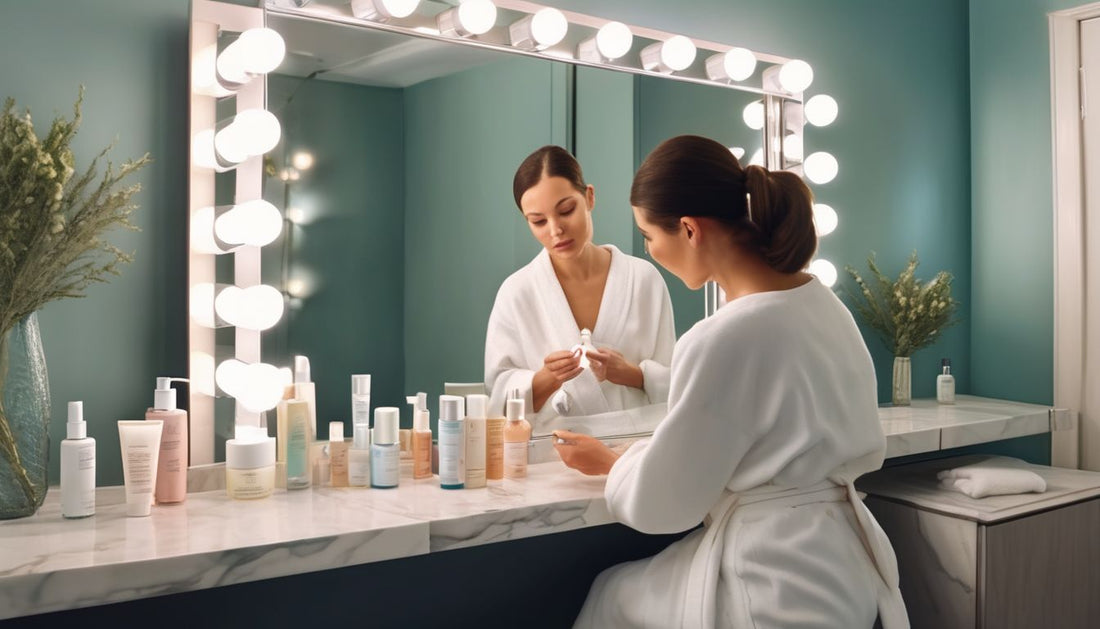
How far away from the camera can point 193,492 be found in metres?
1.50

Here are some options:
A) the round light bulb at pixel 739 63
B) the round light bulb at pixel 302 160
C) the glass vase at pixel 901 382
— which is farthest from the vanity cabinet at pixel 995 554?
the round light bulb at pixel 302 160

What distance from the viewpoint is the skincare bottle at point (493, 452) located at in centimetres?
164

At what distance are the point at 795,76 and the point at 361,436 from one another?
1373 millimetres

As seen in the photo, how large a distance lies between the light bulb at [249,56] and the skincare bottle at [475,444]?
0.65 meters

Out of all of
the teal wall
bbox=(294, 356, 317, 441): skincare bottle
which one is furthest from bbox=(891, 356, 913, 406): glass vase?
bbox=(294, 356, 317, 441): skincare bottle

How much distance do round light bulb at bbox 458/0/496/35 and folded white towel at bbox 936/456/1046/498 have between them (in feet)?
4.77

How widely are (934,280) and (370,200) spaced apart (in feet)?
5.48

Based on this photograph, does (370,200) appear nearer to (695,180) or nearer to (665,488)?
(695,180)

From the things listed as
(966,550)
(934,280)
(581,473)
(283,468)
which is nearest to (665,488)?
(581,473)

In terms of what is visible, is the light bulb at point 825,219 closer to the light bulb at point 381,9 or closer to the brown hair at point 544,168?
the brown hair at point 544,168

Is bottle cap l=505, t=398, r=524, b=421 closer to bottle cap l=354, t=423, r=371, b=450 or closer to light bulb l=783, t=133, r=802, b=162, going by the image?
bottle cap l=354, t=423, r=371, b=450

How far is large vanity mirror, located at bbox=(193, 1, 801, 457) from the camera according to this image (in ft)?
5.22

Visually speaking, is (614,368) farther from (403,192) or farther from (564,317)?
(403,192)

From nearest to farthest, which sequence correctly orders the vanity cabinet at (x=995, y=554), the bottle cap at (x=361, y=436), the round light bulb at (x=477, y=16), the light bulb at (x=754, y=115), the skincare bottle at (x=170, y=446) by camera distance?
the skincare bottle at (x=170, y=446)
the bottle cap at (x=361, y=436)
the round light bulb at (x=477, y=16)
the vanity cabinet at (x=995, y=554)
the light bulb at (x=754, y=115)
